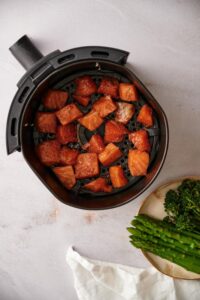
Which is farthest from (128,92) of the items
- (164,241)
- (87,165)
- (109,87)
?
(164,241)

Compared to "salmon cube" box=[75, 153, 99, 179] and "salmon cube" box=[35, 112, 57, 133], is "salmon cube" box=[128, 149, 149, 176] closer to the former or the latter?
"salmon cube" box=[75, 153, 99, 179]

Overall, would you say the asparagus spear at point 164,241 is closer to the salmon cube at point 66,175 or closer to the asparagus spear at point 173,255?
the asparagus spear at point 173,255

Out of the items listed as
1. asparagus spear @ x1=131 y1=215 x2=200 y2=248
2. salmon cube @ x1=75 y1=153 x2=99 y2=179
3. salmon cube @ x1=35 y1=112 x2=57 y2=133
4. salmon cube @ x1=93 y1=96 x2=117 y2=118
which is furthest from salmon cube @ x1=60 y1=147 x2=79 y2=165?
asparagus spear @ x1=131 y1=215 x2=200 y2=248

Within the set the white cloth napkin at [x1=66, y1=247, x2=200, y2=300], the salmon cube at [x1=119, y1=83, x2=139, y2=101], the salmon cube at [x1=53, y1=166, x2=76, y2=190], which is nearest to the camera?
the salmon cube at [x1=119, y1=83, x2=139, y2=101]

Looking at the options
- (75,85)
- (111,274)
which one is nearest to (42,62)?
(75,85)

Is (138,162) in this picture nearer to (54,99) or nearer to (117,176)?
(117,176)

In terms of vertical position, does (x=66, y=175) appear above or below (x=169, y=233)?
above

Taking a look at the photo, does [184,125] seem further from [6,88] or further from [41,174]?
[6,88]
